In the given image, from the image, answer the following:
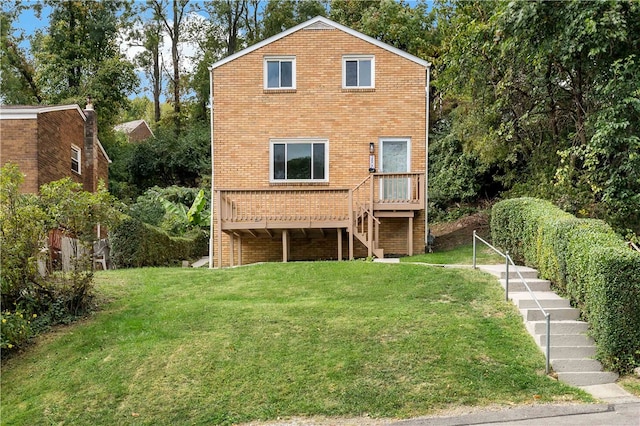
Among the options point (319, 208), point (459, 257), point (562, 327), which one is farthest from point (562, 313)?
point (319, 208)


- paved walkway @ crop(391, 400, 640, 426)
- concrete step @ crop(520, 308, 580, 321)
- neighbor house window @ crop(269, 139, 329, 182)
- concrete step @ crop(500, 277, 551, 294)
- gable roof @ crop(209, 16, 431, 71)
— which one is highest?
gable roof @ crop(209, 16, 431, 71)

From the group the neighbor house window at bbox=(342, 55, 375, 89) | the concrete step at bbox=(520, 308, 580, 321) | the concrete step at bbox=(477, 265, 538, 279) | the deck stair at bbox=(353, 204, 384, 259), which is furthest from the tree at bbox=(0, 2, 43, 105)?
the concrete step at bbox=(520, 308, 580, 321)

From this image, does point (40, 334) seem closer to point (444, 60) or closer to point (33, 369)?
point (33, 369)

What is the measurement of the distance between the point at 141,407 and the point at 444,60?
1462 cm

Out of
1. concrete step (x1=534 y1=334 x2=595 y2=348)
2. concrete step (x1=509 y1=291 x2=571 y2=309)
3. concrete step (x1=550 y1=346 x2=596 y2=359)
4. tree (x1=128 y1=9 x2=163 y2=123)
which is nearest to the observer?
concrete step (x1=550 y1=346 x2=596 y2=359)

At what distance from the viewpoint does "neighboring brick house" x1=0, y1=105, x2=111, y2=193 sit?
1880 cm

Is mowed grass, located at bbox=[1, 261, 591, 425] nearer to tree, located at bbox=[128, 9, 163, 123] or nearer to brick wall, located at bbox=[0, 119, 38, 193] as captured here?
brick wall, located at bbox=[0, 119, 38, 193]

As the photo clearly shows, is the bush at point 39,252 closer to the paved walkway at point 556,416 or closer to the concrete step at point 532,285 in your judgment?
the paved walkway at point 556,416

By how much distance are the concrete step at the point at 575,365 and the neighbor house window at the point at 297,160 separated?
10300mm

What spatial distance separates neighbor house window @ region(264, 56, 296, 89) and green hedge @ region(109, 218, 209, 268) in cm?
592

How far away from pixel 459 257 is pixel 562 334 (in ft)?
20.3

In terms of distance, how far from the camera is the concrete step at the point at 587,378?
7.85 metres

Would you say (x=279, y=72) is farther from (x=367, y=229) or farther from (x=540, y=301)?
(x=540, y=301)

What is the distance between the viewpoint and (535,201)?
12.7 meters
